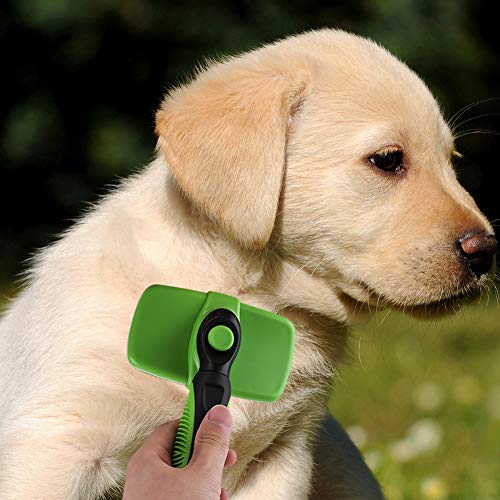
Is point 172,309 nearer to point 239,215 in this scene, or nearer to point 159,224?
point 239,215

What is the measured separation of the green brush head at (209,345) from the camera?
7.13 feet

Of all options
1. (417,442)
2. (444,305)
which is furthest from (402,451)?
(444,305)

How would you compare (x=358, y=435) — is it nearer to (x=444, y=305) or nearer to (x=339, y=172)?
(x=444, y=305)

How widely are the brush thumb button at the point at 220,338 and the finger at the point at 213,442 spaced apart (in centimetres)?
14

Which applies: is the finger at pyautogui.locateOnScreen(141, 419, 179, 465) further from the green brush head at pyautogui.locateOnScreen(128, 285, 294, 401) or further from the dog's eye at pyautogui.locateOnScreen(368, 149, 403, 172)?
the dog's eye at pyautogui.locateOnScreen(368, 149, 403, 172)

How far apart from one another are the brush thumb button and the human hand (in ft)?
0.47

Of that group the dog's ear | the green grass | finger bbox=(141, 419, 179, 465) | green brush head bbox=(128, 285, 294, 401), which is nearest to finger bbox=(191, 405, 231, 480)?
finger bbox=(141, 419, 179, 465)

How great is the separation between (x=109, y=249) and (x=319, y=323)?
740 millimetres

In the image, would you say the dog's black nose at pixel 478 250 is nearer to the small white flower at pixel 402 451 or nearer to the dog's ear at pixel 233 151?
the dog's ear at pixel 233 151

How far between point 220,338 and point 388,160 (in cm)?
117

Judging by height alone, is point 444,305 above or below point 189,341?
below

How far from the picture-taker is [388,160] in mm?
3133

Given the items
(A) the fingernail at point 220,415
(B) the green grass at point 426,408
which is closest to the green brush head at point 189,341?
(A) the fingernail at point 220,415

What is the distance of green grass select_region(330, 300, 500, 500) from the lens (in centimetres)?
465
